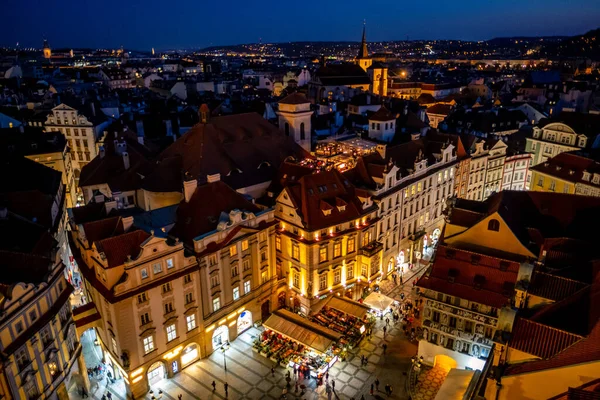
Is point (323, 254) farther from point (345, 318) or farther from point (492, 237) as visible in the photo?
point (492, 237)

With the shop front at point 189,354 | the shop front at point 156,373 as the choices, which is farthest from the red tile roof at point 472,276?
the shop front at point 156,373

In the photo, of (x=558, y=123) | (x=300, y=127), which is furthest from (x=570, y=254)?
(x=558, y=123)

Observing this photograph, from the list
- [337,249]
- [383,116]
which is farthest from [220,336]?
[383,116]

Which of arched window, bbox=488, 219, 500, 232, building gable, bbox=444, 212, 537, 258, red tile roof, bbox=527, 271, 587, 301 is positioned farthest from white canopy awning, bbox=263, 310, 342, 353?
red tile roof, bbox=527, 271, 587, 301

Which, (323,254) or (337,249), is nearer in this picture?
(323,254)

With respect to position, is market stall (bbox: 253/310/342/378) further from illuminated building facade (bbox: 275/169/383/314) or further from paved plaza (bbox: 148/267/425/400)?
illuminated building facade (bbox: 275/169/383/314)
